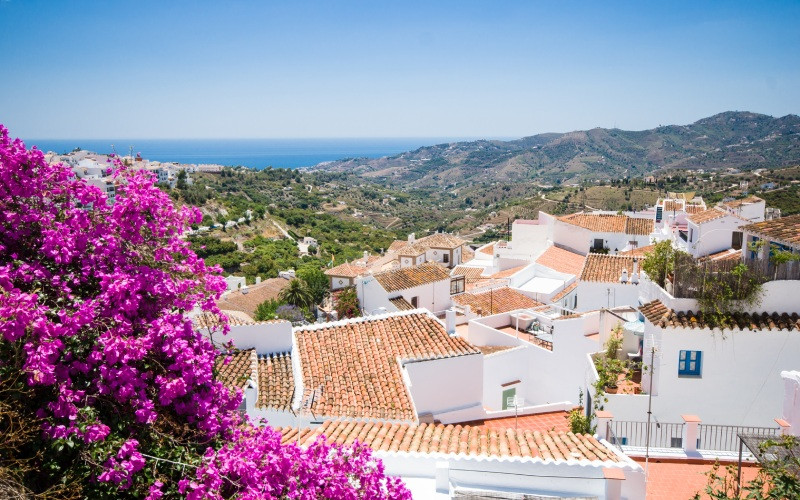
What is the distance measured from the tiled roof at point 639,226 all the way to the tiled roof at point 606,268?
12845mm

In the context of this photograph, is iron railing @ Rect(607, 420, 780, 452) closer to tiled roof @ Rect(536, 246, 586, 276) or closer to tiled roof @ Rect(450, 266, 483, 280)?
tiled roof @ Rect(536, 246, 586, 276)

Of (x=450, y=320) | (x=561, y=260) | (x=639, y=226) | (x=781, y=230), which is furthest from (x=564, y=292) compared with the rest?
(x=781, y=230)

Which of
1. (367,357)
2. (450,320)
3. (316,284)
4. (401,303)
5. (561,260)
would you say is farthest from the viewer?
(316,284)

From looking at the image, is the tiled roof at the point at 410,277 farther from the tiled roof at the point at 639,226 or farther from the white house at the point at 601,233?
the tiled roof at the point at 639,226

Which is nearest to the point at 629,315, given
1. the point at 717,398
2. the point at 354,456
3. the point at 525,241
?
the point at 717,398

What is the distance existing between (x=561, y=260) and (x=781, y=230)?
22.0 m

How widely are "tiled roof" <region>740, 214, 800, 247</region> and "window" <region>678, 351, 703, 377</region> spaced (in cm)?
334

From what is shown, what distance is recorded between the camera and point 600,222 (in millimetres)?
38656

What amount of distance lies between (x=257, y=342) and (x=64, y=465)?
930 cm

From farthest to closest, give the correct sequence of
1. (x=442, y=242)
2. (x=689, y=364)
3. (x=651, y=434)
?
(x=442, y=242), (x=689, y=364), (x=651, y=434)

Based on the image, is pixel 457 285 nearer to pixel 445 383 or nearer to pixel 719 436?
pixel 445 383

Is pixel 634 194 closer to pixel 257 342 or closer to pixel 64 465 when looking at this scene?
pixel 257 342

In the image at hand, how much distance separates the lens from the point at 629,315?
15.5 m

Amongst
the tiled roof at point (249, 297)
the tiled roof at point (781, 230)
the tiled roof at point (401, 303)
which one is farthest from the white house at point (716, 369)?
the tiled roof at point (249, 297)
